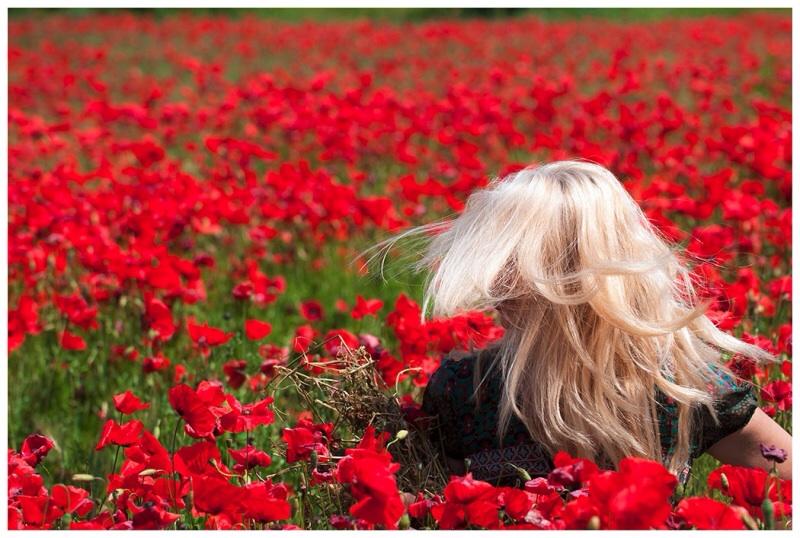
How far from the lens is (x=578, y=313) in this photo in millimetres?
1982

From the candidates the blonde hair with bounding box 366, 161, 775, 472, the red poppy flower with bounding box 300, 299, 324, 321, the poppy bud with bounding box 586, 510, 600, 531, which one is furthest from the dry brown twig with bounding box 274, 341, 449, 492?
the red poppy flower with bounding box 300, 299, 324, 321

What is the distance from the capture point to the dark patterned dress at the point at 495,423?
2.02m

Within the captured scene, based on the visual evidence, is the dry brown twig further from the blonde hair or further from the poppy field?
the blonde hair

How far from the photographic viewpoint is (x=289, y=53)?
504 inches

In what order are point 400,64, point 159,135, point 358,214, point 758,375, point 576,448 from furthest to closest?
point 400,64 < point 159,135 < point 358,214 < point 758,375 < point 576,448

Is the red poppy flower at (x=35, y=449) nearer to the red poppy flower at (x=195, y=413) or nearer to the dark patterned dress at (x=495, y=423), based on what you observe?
the red poppy flower at (x=195, y=413)

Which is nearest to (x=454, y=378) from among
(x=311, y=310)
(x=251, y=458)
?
(x=251, y=458)

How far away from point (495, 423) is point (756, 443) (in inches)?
19.6

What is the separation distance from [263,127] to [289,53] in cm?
726

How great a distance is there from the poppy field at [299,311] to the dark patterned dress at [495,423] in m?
0.06

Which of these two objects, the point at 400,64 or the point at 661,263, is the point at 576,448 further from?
the point at 400,64

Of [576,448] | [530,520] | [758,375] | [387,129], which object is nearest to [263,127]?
[387,129]

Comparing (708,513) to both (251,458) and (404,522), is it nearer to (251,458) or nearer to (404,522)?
(404,522)

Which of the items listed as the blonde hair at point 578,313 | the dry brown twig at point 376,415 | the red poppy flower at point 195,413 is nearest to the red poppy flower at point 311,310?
the dry brown twig at point 376,415
